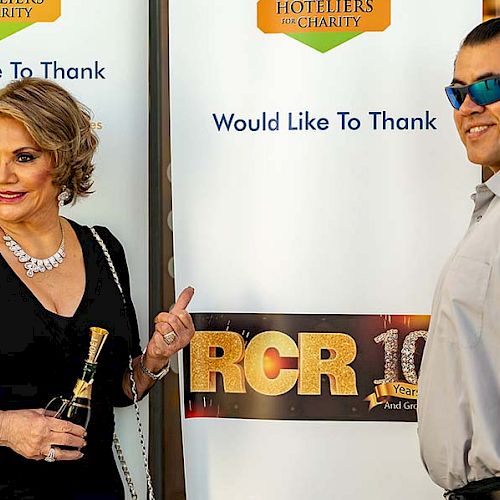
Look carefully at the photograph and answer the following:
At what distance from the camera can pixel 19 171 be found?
2.31m

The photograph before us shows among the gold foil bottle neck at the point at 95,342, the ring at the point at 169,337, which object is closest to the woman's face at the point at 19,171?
the gold foil bottle neck at the point at 95,342

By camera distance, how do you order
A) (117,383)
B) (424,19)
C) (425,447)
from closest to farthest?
1. (425,447)
2. (117,383)
3. (424,19)

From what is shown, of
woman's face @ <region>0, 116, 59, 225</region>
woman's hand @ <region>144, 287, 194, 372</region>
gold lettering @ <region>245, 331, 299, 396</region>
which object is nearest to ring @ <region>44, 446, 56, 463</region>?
woman's hand @ <region>144, 287, 194, 372</region>

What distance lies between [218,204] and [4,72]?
2.32 ft

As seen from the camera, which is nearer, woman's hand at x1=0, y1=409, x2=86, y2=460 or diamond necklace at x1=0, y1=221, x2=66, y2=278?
woman's hand at x1=0, y1=409, x2=86, y2=460

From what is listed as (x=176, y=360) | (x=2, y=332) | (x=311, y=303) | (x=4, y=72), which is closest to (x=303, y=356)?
(x=311, y=303)

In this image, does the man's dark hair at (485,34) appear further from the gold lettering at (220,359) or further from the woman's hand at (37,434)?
the woman's hand at (37,434)

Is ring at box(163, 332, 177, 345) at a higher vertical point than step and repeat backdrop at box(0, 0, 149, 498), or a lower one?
lower

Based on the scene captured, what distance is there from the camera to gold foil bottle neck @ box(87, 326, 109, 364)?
225 centimetres

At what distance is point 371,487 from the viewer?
8.87ft

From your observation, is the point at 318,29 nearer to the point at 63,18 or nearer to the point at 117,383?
the point at 63,18

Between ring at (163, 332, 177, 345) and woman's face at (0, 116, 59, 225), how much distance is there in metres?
0.43

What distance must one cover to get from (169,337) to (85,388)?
0.25 m

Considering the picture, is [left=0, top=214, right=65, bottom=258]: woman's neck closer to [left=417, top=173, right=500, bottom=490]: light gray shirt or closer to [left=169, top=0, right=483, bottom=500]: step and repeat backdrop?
[left=169, top=0, right=483, bottom=500]: step and repeat backdrop
